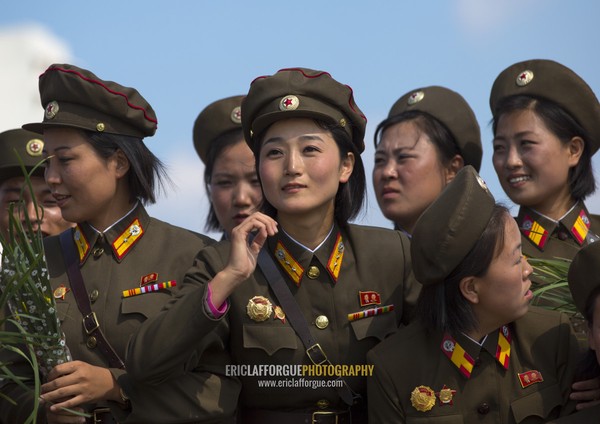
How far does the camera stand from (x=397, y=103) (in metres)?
8.30

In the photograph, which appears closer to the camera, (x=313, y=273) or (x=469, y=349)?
(x=469, y=349)

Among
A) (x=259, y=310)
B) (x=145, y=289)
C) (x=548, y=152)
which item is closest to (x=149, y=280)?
(x=145, y=289)

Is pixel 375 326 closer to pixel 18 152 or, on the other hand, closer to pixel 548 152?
pixel 548 152

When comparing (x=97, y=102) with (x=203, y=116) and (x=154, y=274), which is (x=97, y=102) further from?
(x=203, y=116)

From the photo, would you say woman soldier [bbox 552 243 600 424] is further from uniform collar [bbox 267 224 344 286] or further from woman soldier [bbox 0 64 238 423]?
woman soldier [bbox 0 64 238 423]

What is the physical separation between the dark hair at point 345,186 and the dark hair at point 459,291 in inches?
32.9

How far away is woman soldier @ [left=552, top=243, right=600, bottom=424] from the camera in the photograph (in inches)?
199

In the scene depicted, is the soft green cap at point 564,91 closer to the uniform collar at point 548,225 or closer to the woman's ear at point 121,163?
the uniform collar at point 548,225

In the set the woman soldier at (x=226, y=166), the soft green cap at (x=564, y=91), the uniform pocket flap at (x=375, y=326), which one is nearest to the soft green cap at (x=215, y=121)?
the woman soldier at (x=226, y=166)

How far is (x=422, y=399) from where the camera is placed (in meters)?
5.20

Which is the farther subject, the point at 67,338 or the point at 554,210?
the point at 554,210

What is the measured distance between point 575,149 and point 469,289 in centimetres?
225

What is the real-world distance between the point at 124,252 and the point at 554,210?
9.06ft

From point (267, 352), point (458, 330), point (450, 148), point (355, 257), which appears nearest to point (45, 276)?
point (267, 352)
